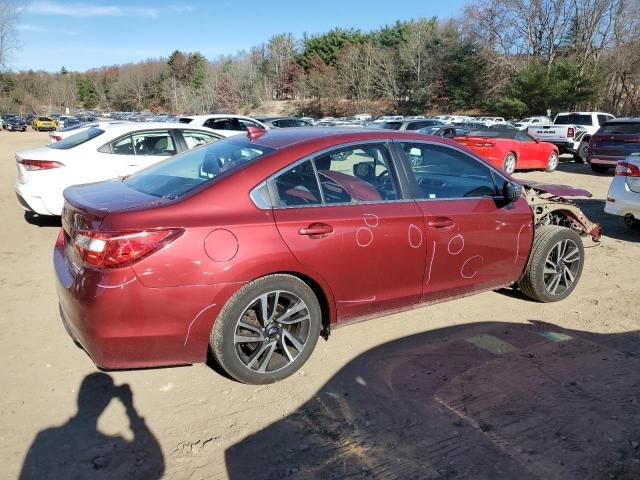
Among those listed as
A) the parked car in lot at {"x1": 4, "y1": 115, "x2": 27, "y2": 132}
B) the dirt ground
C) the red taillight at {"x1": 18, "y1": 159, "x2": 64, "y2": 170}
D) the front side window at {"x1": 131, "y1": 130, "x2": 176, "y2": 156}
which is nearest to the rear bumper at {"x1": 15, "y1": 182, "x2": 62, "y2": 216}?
the red taillight at {"x1": 18, "y1": 159, "x2": 64, "y2": 170}

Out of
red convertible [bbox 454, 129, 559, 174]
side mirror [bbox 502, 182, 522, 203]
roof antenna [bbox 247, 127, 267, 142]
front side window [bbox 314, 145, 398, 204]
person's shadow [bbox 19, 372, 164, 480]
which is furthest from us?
red convertible [bbox 454, 129, 559, 174]

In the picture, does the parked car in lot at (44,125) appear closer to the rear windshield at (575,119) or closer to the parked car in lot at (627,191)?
the rear windshield at (575,119)

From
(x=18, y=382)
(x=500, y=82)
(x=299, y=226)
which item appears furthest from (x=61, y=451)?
(x=500, y=82)

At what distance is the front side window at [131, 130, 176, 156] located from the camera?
7.85 metres

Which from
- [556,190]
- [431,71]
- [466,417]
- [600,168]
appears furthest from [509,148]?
[431,71]

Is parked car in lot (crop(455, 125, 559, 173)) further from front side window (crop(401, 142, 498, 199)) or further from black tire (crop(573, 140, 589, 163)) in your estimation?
front side window (crop(401, 142, 498, 199))

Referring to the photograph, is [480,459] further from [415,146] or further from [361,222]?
[415,146]

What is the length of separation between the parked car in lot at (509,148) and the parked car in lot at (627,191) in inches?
277

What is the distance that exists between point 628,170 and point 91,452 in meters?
7.41

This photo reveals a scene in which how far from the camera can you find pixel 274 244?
3.08 m

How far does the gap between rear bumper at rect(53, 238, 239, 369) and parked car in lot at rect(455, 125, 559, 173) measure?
41.9ft

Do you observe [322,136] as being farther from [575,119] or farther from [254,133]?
[575,119]

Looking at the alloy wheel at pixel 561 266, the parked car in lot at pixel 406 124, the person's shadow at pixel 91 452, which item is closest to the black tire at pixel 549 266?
the alloy wheel at pixel 561 266

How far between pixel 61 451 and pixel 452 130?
15.6 m
